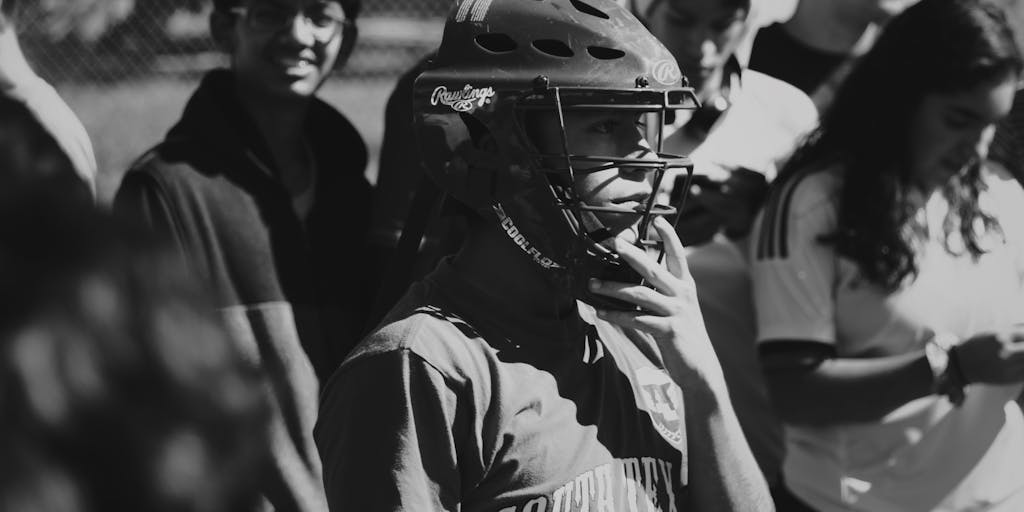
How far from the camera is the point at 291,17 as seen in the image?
347 cm

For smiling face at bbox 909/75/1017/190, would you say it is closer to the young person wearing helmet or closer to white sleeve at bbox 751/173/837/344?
white sleeve at bbox 751/173/837/344

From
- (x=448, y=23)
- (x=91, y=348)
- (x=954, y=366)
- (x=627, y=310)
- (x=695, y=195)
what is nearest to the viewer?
(x=91, y=348)

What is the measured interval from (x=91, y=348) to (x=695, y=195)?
292 centimetres

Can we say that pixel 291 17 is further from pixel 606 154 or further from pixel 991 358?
pixel 991 358

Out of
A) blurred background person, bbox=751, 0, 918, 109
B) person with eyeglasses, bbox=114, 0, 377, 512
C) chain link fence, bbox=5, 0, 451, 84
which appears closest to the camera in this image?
person with eyeglasses, bbox=114, 0, 377, 512

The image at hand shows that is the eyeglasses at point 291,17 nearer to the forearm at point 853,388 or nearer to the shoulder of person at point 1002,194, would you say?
the forearm at point 853,388

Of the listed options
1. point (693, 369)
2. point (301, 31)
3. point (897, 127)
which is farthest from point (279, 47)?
point (693, 369)

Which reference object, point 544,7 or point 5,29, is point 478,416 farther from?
point 5,29

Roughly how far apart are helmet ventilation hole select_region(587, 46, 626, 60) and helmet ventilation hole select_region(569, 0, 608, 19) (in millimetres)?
85

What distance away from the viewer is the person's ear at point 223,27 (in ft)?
11.6

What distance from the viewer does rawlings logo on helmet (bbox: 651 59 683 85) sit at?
214 cm

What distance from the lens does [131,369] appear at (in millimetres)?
541

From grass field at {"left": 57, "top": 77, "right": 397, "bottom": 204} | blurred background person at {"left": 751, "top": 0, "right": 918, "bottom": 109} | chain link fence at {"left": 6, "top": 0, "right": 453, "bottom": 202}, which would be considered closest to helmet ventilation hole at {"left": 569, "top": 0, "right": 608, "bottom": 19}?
blurred background person at {"left": 751, "top": 0, "right": 918, "bottom": 109}

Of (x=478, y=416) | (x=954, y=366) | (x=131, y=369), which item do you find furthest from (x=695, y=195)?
(x=131, y=369)
